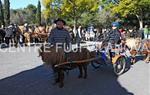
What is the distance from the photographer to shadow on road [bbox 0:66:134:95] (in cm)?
865

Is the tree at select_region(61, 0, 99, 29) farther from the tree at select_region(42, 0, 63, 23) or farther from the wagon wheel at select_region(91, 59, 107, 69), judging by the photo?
the wagon wheel at select_region(91, 59, 107, 69)

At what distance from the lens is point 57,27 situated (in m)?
9.67

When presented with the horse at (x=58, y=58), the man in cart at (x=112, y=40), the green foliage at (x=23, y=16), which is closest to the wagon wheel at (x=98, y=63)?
the man in cart at (x=112, y=40)

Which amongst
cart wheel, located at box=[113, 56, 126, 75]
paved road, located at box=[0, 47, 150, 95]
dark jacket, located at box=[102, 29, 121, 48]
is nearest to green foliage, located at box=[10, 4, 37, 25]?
paved road, located at box=[0, 47, 150, 95]

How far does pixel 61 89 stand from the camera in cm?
902

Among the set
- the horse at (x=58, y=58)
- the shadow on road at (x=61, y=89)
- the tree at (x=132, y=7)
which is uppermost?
the tree at (x=132, y=7)

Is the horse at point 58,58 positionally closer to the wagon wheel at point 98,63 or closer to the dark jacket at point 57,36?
the dark jacket at point 57,36

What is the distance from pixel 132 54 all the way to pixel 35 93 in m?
7.28

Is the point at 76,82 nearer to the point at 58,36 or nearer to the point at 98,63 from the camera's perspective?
the point at 58,36

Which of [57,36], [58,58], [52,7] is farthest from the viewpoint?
[52,7]

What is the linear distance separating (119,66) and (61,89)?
3425 mm

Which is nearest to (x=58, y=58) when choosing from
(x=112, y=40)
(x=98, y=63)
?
(x=98, y=63)

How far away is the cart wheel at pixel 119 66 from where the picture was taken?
11482 millimetres

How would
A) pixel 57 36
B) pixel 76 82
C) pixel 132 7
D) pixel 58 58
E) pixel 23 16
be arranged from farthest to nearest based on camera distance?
pixel 23 16
pixel 132 7
pixel 76 82
pixel 57 36
pixel 58 58
